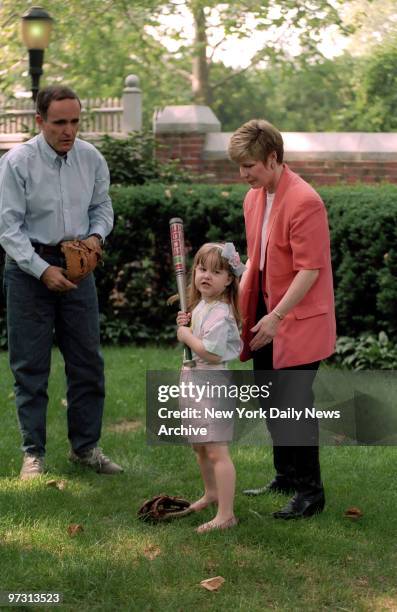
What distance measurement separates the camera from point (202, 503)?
5.07 m

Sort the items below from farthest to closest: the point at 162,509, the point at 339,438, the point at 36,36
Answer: the point at 36,36 < the point at 339,438 < the point at 162,509

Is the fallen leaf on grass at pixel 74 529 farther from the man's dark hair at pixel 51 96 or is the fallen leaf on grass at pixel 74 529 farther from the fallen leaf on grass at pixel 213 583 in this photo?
the man's dark hair at pixel 51 96

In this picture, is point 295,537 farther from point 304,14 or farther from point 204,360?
point 304,14

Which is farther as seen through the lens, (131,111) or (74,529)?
(131,111)

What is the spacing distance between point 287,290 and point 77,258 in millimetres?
1211

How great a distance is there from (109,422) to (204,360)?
2.41 meters

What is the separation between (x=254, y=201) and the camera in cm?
498

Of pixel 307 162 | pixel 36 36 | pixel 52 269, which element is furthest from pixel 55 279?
pixel 36 36

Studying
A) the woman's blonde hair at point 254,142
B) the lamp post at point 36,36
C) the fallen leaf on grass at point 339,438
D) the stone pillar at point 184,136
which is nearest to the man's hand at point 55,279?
the woman's blonde hair at point 254,142

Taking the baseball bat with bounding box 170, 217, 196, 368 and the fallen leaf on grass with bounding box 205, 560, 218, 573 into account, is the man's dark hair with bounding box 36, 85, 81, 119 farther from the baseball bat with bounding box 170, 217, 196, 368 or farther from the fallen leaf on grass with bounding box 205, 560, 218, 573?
the fallen leaf on grass with bounding box 205, 560, 218, 573

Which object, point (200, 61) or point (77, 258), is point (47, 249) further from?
point (200, 61)

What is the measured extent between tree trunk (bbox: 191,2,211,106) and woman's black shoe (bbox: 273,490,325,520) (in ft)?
67.6

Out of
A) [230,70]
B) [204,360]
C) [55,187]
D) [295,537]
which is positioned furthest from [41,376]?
[230,70]

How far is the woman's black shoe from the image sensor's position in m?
4.97
